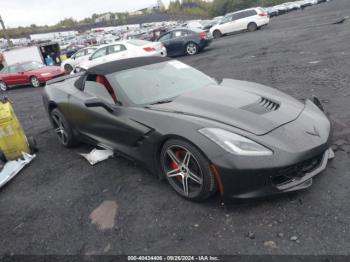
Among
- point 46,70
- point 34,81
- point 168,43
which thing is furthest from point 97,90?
point 168,43

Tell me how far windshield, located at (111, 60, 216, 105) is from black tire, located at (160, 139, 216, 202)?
0.80 m

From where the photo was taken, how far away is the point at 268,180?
9.55 ft

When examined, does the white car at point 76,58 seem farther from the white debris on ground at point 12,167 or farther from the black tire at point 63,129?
the white debris on ground at point 12,167

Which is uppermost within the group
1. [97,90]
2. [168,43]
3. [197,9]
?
[97,90]

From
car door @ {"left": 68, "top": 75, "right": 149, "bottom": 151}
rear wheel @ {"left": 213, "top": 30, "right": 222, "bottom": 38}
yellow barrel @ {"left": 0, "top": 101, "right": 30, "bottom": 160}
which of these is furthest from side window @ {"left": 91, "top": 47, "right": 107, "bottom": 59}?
rear wheel @ {"left": 213, "top": 30, "right": 222, "bottom": 38}

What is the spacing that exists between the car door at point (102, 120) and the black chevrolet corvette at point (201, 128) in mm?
13

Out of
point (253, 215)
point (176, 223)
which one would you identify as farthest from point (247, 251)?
point (176, 223)

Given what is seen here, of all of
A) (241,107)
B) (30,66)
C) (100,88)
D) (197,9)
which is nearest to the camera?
(241,107)

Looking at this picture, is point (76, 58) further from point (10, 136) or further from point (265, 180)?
point (265, 180)

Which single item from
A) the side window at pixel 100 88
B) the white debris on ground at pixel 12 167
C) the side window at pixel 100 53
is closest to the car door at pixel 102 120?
the side window at pixel 100 88

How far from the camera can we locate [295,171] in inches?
118

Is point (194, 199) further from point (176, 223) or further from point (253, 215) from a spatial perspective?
point (253, 215)

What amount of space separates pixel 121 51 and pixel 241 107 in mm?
11981

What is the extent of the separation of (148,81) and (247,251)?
Result: 2.43m
